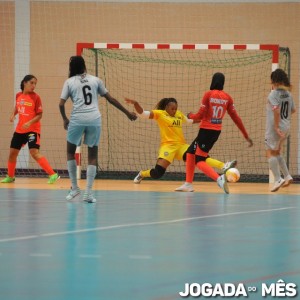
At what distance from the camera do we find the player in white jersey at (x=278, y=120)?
48.1 ft

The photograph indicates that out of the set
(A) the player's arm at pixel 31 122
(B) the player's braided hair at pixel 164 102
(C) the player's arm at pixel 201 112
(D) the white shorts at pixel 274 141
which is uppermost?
(B) the player's braided hair at pixel 164 102

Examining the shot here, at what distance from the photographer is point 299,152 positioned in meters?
20.1

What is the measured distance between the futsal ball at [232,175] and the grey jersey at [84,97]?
2920mm

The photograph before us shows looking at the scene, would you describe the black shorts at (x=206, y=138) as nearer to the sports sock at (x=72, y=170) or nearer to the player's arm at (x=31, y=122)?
the player's arm at (x=31, y=122)

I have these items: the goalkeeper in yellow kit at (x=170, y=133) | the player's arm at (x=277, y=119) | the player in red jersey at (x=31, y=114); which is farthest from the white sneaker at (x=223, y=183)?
the player in red jersey at (x=31, y=114)

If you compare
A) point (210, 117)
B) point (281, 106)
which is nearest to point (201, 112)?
point (210, 117)

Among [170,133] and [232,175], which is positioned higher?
[170,133]

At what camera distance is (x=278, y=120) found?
14672 mm

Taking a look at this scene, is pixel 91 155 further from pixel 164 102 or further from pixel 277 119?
pixel 164 102

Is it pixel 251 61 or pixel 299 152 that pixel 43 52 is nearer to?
pixel 251 61

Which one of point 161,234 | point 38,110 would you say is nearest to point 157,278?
point 161,234

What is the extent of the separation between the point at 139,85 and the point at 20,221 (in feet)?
37.4

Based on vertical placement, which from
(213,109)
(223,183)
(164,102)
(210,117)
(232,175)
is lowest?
(223,183)

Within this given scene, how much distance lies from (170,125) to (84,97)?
4.66 m
